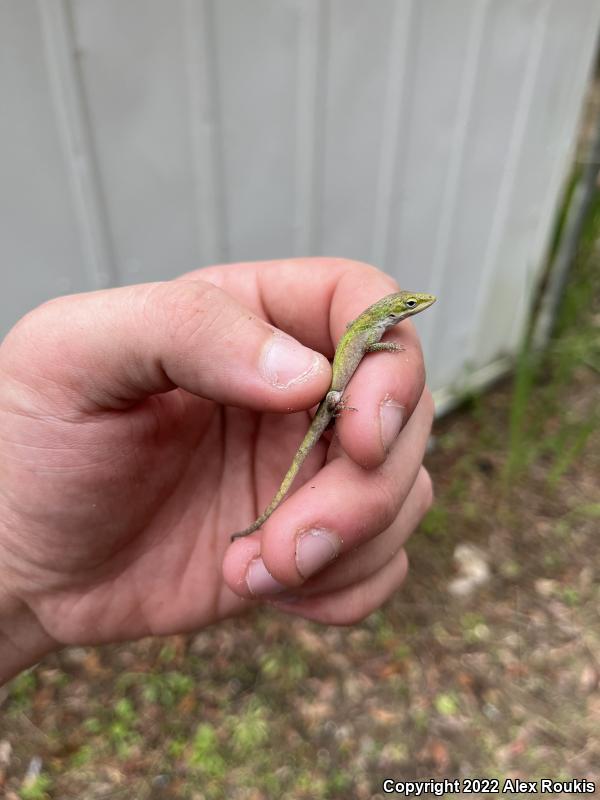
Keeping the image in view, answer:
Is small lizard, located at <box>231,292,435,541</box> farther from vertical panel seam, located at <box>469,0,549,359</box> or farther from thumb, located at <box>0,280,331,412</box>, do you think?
vertical panel seam, located at <box>469,0,549,359</box>

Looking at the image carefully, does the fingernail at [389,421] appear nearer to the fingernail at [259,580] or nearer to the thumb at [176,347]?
the thumb at [176,347]

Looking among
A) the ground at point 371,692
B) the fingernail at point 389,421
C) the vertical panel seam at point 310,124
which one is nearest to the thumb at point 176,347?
the fingernail at point 389,421

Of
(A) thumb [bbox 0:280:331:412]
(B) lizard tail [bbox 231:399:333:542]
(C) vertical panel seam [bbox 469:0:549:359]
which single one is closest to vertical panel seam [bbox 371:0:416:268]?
(C) vertical panel seam [bbox 469:0:549:359]

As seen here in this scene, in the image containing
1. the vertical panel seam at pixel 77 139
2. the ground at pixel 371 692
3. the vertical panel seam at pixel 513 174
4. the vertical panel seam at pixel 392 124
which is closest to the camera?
the vertical panel seam at pixel 77 139

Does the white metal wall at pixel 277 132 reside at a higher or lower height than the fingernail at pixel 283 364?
higher

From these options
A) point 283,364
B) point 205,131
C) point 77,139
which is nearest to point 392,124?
point 205,131

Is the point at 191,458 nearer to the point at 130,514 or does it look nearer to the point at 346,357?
the point at 130,514
